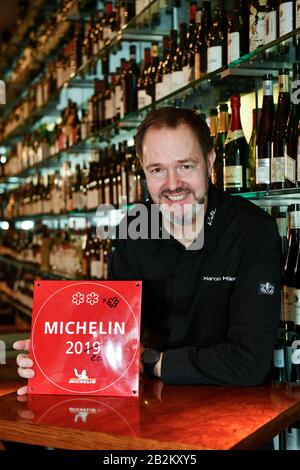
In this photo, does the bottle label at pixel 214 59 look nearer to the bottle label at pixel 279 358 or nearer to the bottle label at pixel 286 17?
the bottle label at pixel 286 17

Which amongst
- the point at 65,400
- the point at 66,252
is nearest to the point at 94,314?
the point at 65,400

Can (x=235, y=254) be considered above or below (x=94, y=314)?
above

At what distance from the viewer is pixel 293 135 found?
225 centimetres

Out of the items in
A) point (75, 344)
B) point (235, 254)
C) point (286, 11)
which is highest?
point (286, 11)

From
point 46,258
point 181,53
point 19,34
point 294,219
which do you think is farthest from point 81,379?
point 19,34

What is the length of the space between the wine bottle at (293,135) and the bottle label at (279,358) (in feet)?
1.70

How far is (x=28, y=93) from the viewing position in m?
6.22

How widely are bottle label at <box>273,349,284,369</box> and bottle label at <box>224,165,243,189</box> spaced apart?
1.91ft

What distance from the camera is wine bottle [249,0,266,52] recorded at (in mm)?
2213

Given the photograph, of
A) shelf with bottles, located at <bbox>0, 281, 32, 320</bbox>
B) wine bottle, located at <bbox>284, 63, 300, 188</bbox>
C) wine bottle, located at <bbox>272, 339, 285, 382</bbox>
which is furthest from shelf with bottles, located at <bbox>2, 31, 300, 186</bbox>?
shelf with bottles, located at <bbox>0, 281, 32, 320</bbox>

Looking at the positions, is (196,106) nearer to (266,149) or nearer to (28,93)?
(266,149)

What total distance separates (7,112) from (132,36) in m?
4.49

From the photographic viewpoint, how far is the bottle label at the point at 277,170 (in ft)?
6.80

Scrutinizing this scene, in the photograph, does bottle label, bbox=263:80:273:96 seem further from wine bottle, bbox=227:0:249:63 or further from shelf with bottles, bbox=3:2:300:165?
wine bottle, bbox=227:0:249:63
